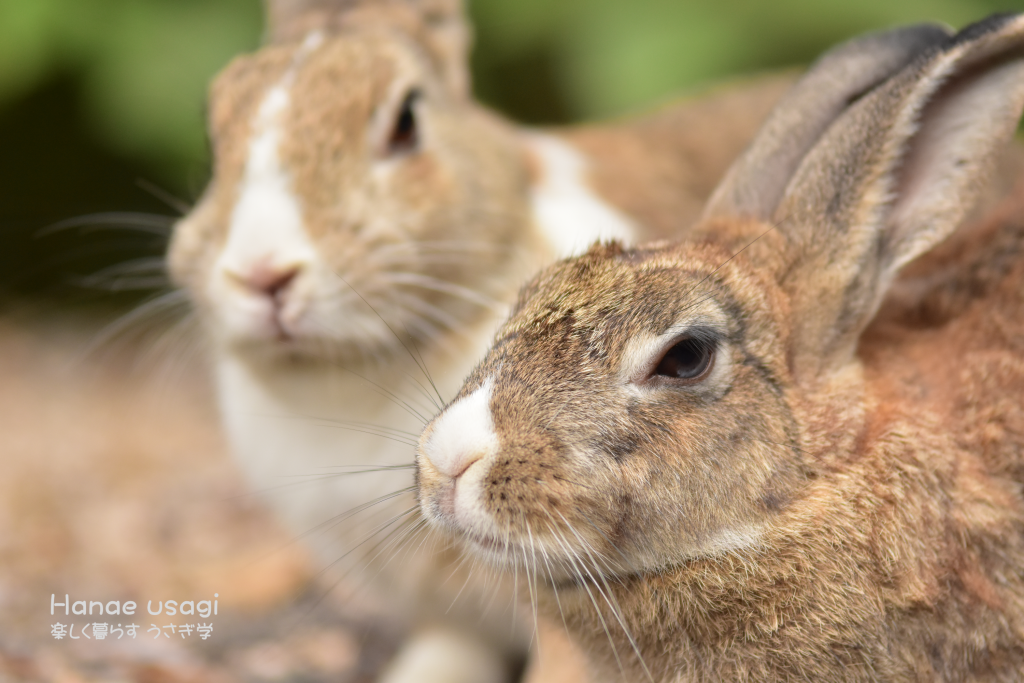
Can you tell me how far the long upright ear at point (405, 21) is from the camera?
2.54 meters

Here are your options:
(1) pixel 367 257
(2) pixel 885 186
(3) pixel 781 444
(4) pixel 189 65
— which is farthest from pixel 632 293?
(4) pixel 189 65

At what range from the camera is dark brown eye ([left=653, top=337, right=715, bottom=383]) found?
1.48m

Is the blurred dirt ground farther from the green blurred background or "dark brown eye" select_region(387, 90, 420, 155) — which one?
"dark brown eye" select_region(387, 90, 420, 155)

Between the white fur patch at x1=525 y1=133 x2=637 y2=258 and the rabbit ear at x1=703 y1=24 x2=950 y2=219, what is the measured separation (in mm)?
489

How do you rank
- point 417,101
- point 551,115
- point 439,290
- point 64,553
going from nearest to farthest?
point 439,290 < point 417,101 < point 64,553 < point 551,115

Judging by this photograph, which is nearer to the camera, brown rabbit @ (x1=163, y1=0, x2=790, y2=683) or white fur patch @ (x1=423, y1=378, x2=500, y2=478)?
white fur patch @ (x1=423, y1=378, x2=500, y2=478)

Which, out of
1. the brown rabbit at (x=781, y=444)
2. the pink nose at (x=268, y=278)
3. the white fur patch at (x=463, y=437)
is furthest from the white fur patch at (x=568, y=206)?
the white fur patch at (x=463, y=437)

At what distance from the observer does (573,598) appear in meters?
1.53

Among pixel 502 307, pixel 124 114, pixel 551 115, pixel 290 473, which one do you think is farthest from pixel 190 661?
pixel 551 115

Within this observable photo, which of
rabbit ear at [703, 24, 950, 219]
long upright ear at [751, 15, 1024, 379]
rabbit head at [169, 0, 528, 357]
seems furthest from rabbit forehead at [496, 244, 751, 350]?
rabbit head at [169, 0, 528, 357]

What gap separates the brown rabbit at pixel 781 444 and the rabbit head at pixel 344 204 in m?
0.56

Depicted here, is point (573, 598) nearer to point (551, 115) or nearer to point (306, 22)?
point (306, 22)

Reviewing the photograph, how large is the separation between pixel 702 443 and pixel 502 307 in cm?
87

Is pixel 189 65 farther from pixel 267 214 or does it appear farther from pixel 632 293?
pixel 632 293
